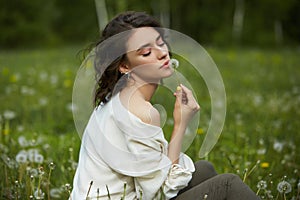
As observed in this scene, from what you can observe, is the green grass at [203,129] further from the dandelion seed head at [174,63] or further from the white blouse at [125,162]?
the dandelion seed head at [174,63]

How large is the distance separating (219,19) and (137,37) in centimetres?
2678

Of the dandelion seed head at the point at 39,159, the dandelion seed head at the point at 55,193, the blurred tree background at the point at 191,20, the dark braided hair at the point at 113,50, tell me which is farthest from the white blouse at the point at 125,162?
the blurred tree background at the point at 191,20

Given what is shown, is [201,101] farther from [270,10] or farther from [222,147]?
[270,10]

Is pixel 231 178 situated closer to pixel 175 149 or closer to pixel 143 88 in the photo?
pixel 175 149

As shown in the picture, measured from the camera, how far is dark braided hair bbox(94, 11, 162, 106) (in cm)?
228

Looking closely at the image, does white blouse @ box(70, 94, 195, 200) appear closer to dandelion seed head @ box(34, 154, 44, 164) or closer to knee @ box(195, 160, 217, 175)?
knee @ box(195, 160, 217, 175)

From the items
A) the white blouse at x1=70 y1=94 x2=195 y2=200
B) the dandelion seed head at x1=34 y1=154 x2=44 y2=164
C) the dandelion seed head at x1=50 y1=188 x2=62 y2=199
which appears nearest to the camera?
the white blouse at x1=70 y1=94 x2=195 y2=200

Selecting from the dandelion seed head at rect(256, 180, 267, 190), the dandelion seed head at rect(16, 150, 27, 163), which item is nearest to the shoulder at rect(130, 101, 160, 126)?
the dandelion seed head at rect(256, 180, 267, 190)

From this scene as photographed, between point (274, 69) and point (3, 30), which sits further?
point (3, 30)

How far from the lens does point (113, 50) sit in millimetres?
2303

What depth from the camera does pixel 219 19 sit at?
28484 mm

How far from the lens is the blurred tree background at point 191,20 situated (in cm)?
2461

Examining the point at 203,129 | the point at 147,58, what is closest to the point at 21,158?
the point at 147,58

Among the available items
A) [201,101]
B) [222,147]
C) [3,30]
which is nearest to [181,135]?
[222,147]
